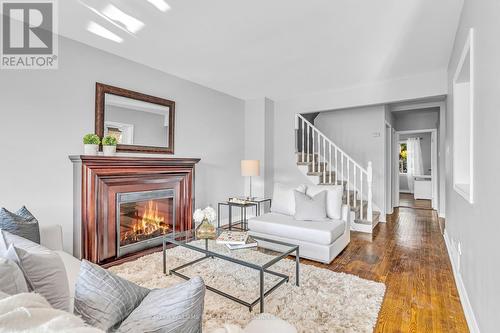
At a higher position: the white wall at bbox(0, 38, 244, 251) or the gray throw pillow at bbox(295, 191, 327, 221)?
the white wall at bbox(0, 38, 244, 251)

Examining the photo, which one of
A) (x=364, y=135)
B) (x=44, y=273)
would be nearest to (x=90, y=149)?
(x=44, y=273)

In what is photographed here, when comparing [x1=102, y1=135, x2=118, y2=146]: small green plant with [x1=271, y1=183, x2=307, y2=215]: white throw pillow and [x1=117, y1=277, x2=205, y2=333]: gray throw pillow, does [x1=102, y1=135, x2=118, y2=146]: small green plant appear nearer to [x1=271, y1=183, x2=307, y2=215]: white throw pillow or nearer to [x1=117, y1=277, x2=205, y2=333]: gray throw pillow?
[x1=271, y1=183, x2=307, y2=215]: white throw pillow

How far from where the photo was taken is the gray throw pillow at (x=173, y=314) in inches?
30.5

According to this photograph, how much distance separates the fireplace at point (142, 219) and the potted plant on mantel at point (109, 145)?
517 mm

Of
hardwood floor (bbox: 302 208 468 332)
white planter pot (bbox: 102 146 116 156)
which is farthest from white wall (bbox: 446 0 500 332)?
white planter pot (bbox: 102 146 116 156)

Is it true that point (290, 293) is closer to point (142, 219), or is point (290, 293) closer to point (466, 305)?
point (466, 305)

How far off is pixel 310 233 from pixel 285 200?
867mm

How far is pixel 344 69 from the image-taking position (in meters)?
3.76

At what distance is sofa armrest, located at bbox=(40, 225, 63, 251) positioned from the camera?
223 cm

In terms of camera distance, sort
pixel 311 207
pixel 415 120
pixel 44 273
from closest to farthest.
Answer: pixel 44 273, pixel 311 207, pixel 415 120

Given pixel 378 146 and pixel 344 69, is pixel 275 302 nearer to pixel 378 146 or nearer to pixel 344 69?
pixel 344 69

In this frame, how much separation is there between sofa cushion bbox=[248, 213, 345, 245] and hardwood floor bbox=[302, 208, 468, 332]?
0.99 ft

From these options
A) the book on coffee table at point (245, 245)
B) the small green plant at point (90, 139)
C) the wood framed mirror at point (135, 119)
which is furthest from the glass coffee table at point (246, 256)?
the wood framed mirror at point (135, 119)

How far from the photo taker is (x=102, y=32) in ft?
9.15
